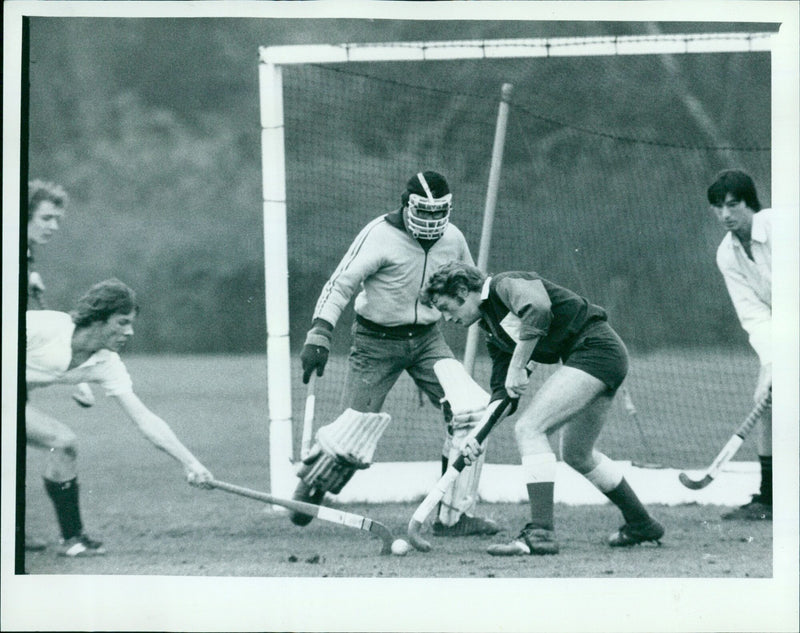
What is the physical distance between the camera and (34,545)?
5426mm

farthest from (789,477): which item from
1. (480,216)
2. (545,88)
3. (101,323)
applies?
(545,88)

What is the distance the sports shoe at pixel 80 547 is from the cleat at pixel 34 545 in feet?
0.27

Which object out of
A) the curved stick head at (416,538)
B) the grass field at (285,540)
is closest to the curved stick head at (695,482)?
the grass field at (285,540)

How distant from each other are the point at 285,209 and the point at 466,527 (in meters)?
1.84

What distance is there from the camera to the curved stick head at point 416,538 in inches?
207

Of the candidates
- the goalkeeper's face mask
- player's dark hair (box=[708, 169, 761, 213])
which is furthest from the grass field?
player's dark hair (box=[708, 169, 761, 213])

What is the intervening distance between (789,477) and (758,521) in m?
0.63

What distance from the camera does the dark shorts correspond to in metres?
5.20

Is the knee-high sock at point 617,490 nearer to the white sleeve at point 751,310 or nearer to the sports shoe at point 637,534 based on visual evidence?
the sports shoe at point 637,534

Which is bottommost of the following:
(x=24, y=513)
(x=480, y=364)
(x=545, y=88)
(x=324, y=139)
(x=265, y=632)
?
(x=265, y=632)

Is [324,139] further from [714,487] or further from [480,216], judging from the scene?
[714,487]

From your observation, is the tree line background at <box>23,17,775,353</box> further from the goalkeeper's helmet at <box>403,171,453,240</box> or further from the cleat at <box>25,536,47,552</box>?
the cleat at <box>25,536,47,552</box>

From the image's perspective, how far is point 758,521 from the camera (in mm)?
5836

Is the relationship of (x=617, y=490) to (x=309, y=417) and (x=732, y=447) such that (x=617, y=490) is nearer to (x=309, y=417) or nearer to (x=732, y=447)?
(x=732, y=447)
